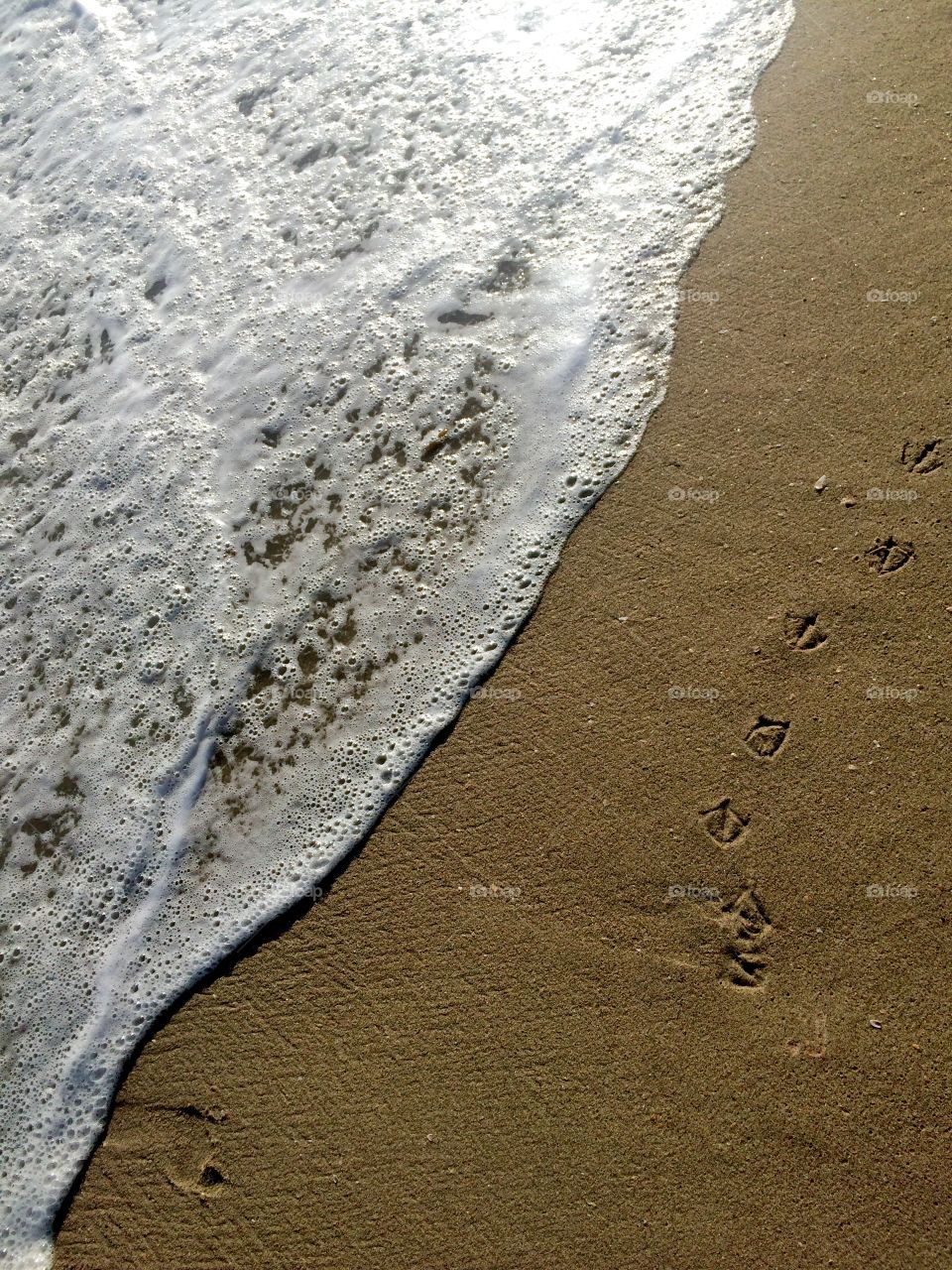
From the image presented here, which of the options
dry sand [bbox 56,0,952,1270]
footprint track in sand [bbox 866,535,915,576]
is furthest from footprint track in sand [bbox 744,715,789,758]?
footprint track in sand [bbox 866,535,915,576]

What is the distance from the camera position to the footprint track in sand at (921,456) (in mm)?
3965

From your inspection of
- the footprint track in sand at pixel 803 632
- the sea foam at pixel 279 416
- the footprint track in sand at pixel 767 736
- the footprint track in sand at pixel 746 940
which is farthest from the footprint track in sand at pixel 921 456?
the footprint track in sand at pixel 746 940

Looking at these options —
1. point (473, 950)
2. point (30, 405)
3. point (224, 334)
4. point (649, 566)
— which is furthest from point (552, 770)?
point (30, 405)

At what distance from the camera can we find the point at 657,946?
3311mm

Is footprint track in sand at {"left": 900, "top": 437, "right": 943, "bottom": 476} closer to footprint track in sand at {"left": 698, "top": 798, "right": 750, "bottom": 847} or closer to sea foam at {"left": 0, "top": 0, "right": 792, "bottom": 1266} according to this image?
sea foam at {"left": 0, "top": 0, "right": 792, "bottom": 1266}

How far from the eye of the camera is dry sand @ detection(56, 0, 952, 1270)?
9.78ft

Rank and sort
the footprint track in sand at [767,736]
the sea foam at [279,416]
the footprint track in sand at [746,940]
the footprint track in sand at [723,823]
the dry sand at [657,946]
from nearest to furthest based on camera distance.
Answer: the dry sand at [657,946] < the footprint track in sand at [746,940] < the footprint track in sand at [723,823] < the footprint track in sand at [767,736] < the sea foam at [279,416]

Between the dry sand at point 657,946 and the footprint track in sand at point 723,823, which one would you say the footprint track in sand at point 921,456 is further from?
the footprint track in sand at point 723,823

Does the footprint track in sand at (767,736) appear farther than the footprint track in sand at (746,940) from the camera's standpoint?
Yes

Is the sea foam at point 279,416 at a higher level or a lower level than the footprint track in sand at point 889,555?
higher

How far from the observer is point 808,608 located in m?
3.78

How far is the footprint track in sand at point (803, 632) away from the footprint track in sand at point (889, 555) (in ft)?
1.12

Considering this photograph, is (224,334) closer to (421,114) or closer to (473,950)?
(421,114)

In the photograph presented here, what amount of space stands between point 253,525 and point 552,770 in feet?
6.92
